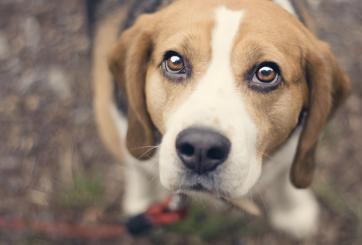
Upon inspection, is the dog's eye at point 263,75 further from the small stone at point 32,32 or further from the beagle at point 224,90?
the small stone at point 32,32

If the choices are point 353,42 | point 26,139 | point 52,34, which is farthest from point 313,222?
point 52,34

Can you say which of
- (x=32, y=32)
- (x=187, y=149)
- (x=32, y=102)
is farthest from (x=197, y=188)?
(x=32, y=32)

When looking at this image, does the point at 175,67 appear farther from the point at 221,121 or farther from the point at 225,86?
the point at 221,121

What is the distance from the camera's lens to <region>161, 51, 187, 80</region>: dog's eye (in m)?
2.33

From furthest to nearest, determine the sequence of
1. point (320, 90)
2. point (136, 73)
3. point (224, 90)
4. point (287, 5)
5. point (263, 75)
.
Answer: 1. point (287, 5)
2. point (136, 73)
3. point (320, 90)
4. point (263, 75)
5. point (224, 90)

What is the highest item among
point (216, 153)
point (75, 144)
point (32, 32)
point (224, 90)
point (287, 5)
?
point (287, 5)

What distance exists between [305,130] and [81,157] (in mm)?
1984

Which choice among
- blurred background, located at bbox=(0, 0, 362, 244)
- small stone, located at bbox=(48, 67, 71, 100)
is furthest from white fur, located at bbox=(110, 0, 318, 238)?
small stone, located at bbox=(48, 67, 71, 100)

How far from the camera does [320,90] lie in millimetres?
2471

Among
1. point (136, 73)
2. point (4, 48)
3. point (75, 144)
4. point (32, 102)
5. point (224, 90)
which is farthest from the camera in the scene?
point (4, 48)

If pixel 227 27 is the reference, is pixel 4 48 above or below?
below

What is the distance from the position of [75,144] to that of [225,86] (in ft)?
7.02

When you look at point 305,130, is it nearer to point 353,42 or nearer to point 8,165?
point 353,42

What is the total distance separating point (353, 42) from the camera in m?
4.32
